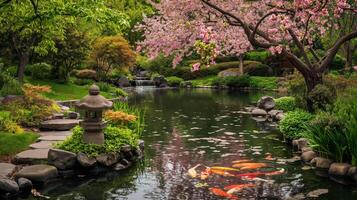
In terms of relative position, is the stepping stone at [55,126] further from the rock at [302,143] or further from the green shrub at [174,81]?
the green shrub at [174,81]

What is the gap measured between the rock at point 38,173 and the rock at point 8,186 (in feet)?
2.56

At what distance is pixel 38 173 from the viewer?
1345cm

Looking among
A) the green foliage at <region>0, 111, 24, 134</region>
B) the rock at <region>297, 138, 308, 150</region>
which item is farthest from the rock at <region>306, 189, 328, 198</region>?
the green foliage at <region>0, 111, 24, 134</region>

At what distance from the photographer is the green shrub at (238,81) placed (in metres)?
56.4

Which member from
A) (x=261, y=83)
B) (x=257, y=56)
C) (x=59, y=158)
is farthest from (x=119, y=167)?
(x=257, y=56)

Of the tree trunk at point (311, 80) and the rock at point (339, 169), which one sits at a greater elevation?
the tree trunk at point (311, 80)

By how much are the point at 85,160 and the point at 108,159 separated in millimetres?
945

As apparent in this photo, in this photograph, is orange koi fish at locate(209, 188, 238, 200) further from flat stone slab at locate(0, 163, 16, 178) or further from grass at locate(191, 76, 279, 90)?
grass at locate(191, 76, 279, 90)

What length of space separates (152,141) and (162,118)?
26.8 ft

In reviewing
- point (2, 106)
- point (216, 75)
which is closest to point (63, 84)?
point (2, 106)

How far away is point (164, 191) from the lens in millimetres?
13156

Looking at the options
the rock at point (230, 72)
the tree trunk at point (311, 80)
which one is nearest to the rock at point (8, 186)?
the tree trunk at point (311, 80)

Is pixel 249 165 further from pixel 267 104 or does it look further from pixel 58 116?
pixel 267 104

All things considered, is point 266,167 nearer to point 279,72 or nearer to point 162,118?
point 162,118
